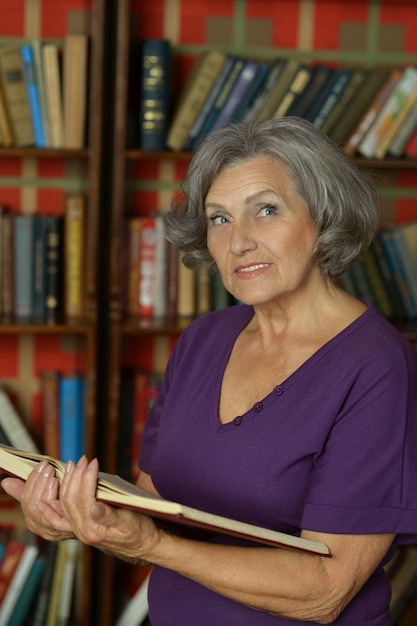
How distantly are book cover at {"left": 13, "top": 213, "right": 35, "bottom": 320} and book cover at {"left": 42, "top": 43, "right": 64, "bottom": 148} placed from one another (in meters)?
0.25

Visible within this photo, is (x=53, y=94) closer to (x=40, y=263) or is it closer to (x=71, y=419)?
(x=40, y=263)

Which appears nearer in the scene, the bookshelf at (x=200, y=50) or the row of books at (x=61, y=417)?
the bookshelf at (x=200, y=50)

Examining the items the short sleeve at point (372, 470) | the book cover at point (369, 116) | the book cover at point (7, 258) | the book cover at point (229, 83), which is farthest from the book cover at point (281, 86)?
the short sleeve at point (372, 470)

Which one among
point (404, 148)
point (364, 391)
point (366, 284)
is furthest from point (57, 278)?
point (364, 391)

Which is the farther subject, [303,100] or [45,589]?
[45,589]

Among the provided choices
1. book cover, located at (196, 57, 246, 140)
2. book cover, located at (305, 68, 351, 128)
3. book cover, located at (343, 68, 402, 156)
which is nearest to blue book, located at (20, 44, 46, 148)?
book cover, located at (196, 57, 246, 140)

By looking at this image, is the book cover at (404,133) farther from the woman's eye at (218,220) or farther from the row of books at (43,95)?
the woman's eye at (218,220)

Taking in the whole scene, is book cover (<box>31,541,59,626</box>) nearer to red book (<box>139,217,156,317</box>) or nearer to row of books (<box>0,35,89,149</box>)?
red book (<box>139,217,156,317</box>)

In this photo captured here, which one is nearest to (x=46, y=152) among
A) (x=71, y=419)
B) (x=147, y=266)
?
(x=147, y=266)

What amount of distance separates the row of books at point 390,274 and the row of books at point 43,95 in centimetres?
94

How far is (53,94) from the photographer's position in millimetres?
2617

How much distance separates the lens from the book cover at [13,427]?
2.75m

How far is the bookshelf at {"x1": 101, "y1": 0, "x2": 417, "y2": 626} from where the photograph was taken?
2.65 m

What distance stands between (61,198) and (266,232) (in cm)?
147
